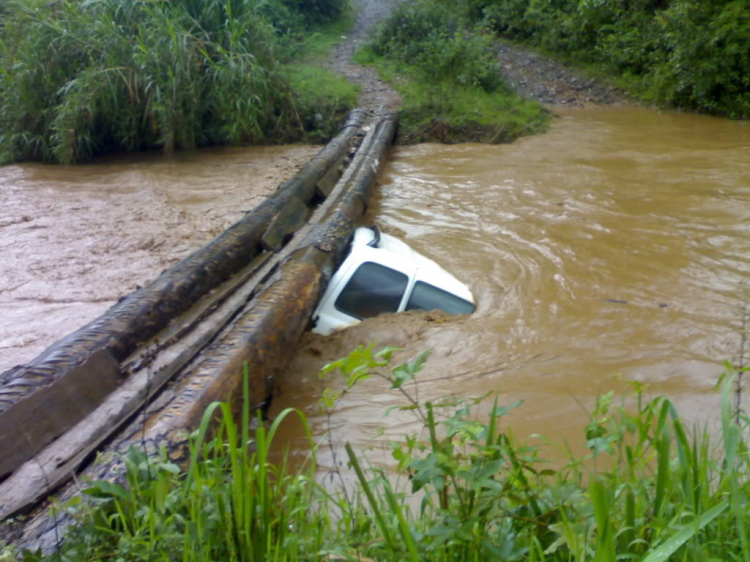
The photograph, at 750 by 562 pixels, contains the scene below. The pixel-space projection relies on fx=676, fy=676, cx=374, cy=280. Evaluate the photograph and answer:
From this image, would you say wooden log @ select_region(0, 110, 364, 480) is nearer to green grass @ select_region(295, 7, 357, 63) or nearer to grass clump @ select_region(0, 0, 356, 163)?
grass clump @ select_region(0, 0, 356, 163)

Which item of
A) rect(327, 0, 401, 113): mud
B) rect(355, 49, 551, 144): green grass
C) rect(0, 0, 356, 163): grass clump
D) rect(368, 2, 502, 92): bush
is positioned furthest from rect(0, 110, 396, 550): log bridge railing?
rect(368, 2, 502, 92): bush

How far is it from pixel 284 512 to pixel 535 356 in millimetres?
2760

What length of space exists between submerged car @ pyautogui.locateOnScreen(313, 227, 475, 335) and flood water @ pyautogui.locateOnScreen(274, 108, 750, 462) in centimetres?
16

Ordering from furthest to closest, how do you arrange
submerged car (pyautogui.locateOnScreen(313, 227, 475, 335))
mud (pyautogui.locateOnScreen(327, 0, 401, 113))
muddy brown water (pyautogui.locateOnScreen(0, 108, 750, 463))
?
mud (pyautogui.locateOnScreen(327, 0, 401, 113)) → submerged car (pyautogui.locateOnScreen(313, 227, 475, 335)) → muddy brown water (pyautogui.locateOnScreen(0, 108, 750, 463))

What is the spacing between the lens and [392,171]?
1057cm

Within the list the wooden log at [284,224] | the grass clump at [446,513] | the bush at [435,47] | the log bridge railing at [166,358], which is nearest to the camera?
the grass clump at [446,513]

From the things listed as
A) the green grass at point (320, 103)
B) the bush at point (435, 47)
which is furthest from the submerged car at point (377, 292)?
the bush at point (435, 47)

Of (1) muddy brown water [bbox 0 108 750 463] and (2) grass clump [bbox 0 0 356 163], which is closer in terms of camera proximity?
(1) muddy brown water [bbox 0 108 750 463]

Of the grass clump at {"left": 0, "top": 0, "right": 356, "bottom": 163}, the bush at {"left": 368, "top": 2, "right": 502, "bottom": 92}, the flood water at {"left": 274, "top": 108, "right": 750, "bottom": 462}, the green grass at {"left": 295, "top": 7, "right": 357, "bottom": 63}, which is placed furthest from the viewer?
the green grass at {"left": 295, "top": 7, "right": 357, "bottom": 63}

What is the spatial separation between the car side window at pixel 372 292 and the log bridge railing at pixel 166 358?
23 cm

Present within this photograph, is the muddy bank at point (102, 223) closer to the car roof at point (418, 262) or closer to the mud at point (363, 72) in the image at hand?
the car roof at point (418, 262)

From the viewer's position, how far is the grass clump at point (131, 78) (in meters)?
11.2

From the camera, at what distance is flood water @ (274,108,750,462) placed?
4219mm

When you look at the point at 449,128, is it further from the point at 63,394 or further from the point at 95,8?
the point at 63,394
